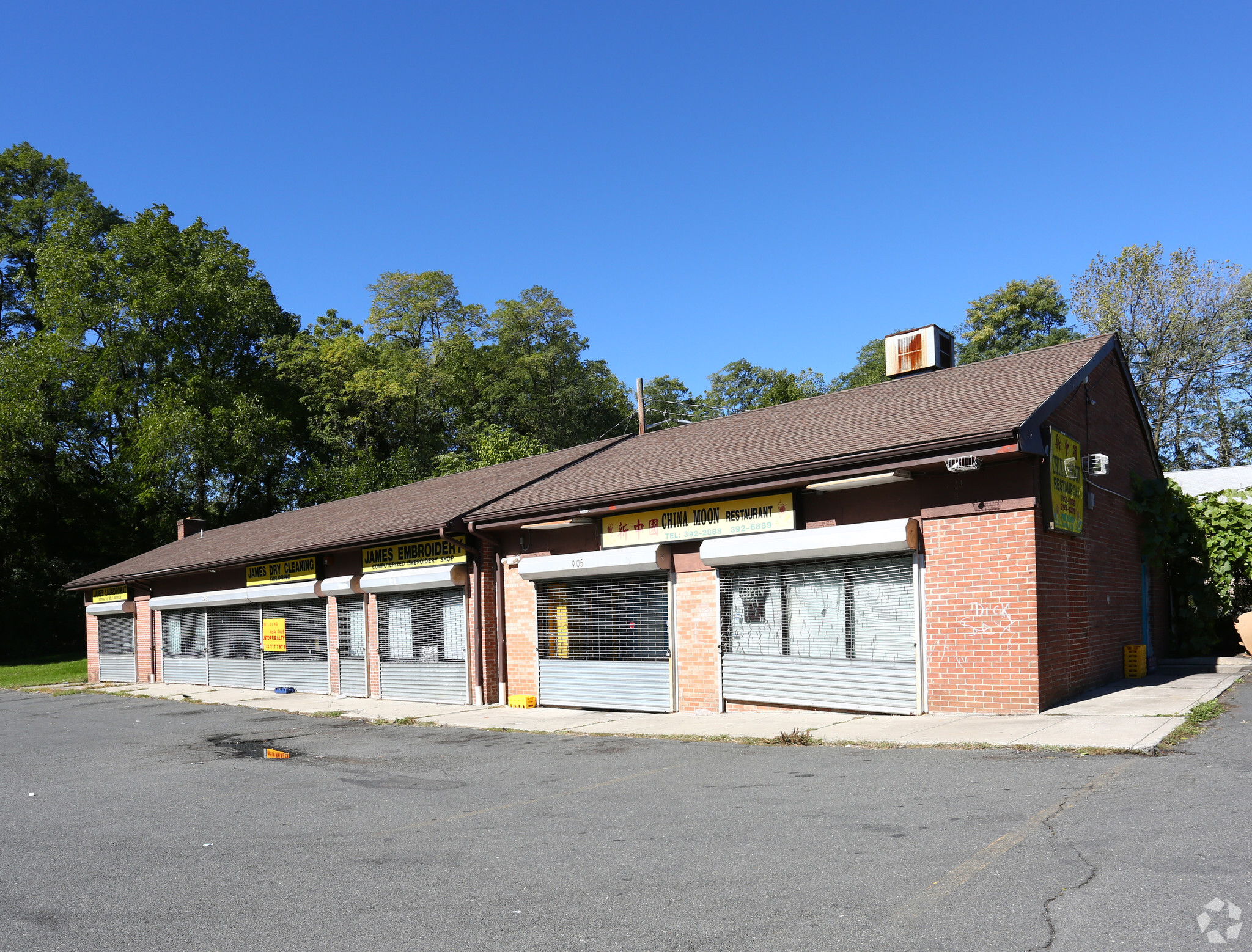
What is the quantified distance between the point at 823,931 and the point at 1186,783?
403 centimetres

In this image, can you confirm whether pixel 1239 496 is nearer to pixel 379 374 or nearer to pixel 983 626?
pixel 983 626

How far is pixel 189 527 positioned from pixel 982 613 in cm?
3322

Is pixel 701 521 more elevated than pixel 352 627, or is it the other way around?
pixel 701 521

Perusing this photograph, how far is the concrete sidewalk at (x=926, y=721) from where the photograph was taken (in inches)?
377

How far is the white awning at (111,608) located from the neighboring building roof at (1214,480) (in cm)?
3070

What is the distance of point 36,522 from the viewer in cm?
4209

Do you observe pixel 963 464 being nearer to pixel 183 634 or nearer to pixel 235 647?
pixel 235 647

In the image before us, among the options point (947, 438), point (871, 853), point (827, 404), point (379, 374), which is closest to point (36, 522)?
point (379, 374)

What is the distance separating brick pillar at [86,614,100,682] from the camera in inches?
1235

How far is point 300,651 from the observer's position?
22141 mm

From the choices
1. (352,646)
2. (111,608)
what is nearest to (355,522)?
(352,646)

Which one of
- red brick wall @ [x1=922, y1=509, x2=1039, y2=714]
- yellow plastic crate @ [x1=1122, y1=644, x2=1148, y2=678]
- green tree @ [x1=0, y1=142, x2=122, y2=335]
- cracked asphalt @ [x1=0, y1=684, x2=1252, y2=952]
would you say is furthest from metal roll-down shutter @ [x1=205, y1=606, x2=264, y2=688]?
green tree @ [x1=0, y1=142, x2=122, y2=335]

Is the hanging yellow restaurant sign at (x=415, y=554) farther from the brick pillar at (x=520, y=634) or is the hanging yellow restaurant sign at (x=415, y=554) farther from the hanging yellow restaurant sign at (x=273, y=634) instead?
the hanging yellow restaurant sign at (x=273, y=634)

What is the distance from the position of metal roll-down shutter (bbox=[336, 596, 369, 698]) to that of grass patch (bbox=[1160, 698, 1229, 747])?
14824 millimetres
